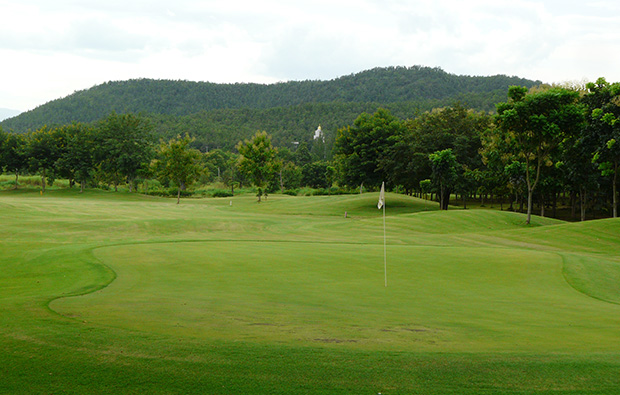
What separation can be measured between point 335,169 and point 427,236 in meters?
73.3

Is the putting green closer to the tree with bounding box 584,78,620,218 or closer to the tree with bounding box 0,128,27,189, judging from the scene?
the tree with bounding box 584,78,620,218

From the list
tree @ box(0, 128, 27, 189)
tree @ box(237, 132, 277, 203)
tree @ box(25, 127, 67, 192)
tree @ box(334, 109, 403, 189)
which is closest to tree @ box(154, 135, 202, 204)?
tree @ box(237, 132, 277, 203)

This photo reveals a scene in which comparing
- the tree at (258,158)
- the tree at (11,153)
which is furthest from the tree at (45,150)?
the tree at (258,158)

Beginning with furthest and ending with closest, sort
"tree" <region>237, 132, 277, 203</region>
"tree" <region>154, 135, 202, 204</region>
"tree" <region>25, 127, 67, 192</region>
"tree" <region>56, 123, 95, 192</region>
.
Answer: "tree" <region>56, 123, 95, 192</region>
"tree" <region>25, 127, 67, 192</region>
"tree" <region>154, 135, 202, 204</region>
"tree" <region>237, 132, 277, 203</region>

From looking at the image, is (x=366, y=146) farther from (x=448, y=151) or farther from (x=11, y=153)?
(x=11, y=153)

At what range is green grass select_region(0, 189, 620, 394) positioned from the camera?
18.8 ft

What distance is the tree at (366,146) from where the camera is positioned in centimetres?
6812

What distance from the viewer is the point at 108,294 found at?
11.6 meters

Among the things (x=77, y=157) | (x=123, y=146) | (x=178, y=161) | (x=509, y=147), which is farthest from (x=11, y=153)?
(x=509, y=147)

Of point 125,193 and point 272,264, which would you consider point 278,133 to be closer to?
point 125,193

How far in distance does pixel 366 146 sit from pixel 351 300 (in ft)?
188

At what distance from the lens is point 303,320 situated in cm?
937

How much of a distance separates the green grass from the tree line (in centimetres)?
2353

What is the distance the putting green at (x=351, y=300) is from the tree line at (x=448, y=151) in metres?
23.0
